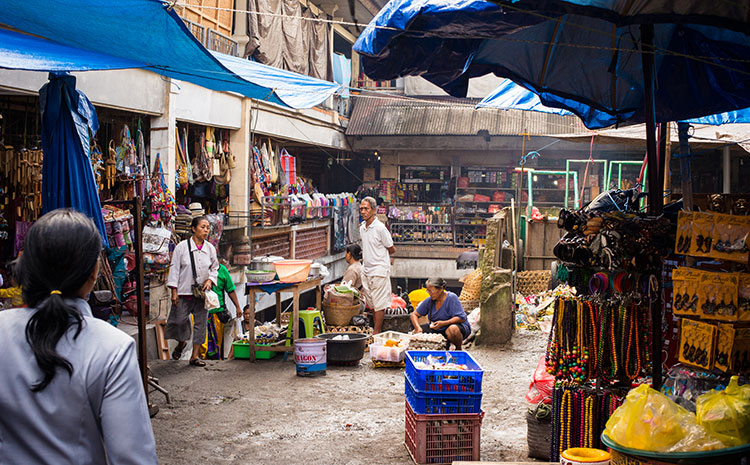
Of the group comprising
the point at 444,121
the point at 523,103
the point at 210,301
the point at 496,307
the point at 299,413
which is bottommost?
the point at 299,413

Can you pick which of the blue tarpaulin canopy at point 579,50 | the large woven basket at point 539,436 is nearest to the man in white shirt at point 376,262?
the blue tarpaulin canopy at point 579,50

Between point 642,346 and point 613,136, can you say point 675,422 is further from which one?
point 613,136

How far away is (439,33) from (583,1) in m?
0.91

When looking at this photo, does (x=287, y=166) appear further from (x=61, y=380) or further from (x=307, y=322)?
(x=61, y=380)

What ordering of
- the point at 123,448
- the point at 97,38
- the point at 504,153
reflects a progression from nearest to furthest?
the point at 123,448, the point at 97,38, the point at 504,153

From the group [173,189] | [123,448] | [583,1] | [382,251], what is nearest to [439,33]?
[583,1]

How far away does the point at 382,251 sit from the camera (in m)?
9.39

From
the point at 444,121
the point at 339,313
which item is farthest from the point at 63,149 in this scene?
the point at 444,121

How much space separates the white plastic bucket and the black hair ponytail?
19.0ft

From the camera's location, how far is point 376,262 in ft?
30.9

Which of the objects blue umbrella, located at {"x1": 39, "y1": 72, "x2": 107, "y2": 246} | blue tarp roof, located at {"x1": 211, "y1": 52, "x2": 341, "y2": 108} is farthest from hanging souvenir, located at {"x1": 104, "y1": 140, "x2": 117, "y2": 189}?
blue umbrella, located at {"x1": 39, "y1": 72, "x2": 107, "y2": 246}

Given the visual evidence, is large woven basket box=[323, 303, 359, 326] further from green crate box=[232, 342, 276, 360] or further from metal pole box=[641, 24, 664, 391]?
metal pole box=[641, 24, 664, 391]

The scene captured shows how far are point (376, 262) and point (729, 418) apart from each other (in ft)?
21.7

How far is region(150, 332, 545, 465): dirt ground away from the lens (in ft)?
17.3
